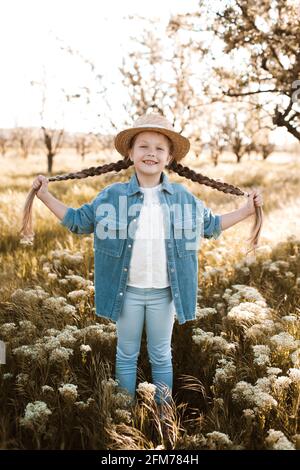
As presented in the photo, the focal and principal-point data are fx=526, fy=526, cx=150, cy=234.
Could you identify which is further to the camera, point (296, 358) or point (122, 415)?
point (296, 358)

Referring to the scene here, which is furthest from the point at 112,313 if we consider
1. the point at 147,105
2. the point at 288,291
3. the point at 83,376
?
the point at 147,105

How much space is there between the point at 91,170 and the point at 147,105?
10.3m

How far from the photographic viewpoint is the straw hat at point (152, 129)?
3.19 metres

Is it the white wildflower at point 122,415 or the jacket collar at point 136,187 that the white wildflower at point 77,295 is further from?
the white wildflower at point 122,415

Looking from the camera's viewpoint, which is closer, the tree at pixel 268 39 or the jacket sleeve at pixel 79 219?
the jacket sleeve at pixel 79 219

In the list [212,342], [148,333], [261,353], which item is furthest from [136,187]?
[261,353]

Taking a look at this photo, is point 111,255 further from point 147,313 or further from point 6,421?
point 6,421

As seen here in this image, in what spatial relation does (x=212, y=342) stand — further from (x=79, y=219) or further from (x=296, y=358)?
(x=79, y=219)

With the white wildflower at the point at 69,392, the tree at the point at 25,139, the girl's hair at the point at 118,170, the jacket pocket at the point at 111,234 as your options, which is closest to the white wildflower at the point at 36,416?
the white wildflower at the point at 69,392

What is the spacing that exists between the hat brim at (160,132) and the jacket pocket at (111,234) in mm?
522

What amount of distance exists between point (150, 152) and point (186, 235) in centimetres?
57

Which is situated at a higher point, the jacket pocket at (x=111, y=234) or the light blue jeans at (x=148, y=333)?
the jacket pocket at (x=111, y=234)

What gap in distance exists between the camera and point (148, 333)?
345 cm

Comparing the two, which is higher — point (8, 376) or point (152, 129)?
point (152, 129)
